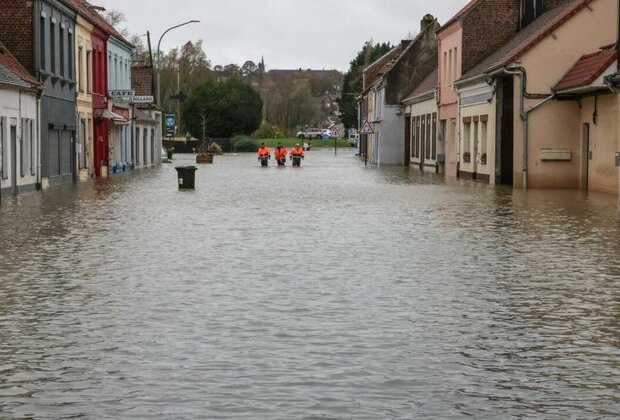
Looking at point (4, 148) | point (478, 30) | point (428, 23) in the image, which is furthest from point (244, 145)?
point (4, 148)

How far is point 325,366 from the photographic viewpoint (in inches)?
325

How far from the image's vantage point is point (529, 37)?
40844 millimetres

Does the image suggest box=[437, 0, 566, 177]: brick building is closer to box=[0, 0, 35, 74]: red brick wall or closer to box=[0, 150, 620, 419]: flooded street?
box=[0, 0, 35, 74]: red brick wall

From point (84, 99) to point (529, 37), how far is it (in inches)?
710

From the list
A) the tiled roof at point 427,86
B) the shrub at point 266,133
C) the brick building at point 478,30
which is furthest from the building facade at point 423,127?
the shrub at point 266,133

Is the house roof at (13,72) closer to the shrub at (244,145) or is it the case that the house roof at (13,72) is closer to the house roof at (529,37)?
the house roof at (529,37)

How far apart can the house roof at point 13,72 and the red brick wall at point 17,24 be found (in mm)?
401

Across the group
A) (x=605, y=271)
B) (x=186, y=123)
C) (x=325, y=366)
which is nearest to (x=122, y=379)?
(x=325, y=366)

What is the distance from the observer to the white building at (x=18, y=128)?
32.8 meters

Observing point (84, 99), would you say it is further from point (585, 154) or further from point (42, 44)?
point (585, 154)

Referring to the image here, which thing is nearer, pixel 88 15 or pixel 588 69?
pixel 588 69

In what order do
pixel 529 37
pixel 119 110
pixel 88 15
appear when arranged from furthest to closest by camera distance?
pixel 119 110
pixel 88 15
pixel 529 37

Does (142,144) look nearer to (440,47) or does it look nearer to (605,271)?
(440,47)

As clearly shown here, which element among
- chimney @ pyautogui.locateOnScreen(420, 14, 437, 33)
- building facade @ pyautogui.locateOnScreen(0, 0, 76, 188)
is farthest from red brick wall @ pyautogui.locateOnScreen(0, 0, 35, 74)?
chimney @ pyautogui.locateOnScreen(420, 14, 437, 33)
